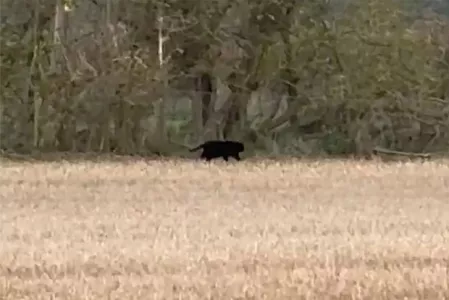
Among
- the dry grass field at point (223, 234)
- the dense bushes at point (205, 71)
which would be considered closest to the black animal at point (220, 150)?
the dense bushes at point (205, 71)

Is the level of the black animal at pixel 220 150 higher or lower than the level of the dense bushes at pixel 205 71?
lower

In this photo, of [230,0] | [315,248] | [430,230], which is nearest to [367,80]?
[230,0]

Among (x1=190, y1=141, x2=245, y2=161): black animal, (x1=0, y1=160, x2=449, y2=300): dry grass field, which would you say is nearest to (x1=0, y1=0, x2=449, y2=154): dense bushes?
(x1=190, y1=141, x2=245, y2=161): black animal

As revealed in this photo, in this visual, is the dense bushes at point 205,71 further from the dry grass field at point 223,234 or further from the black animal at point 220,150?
the dry grass field at point 223,234

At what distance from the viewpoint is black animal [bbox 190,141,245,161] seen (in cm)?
604

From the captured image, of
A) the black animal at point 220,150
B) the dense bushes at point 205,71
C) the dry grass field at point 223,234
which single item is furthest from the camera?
the dense bushes at point 205,71

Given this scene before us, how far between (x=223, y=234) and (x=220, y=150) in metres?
3.07

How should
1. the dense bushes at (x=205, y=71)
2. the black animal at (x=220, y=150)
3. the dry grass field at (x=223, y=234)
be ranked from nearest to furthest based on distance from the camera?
1. the dry grass field at (x=223, y=234)
2. the black animal at (x=220, y=150)
3. the dense bushes at (x=205, y=71)

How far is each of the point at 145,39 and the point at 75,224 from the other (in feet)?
10.9

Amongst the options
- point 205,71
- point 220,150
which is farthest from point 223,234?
point 205,71

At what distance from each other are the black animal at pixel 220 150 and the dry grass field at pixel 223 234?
0.91 metres

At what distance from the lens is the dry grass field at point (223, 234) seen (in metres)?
2.19

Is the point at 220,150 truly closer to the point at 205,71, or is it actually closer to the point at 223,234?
the point at 205,71

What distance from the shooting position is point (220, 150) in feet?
19.8
